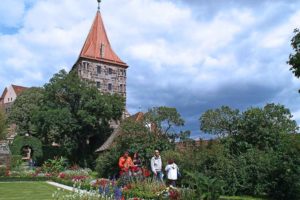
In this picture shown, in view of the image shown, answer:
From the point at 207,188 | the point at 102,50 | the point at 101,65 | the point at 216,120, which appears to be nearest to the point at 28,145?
the point at 101,65

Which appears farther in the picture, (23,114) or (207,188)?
(23,114)

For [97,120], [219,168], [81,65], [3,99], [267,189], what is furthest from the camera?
[3,99]

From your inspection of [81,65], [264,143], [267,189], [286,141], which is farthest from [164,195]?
[81,65]

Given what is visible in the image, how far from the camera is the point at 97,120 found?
43.9 meters

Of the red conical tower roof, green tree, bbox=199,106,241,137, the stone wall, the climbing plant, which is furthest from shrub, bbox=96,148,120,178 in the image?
the red conical tower roof

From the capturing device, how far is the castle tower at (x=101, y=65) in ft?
195

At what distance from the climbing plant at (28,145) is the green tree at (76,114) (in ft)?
5.64

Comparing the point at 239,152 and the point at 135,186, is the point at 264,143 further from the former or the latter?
the point at 135,186

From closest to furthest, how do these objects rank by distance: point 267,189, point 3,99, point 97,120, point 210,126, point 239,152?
point 267,189 → point 239,152 → point 210,126 → point 97,120 → point 3,99

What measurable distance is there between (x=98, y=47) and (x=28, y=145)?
2220 cm

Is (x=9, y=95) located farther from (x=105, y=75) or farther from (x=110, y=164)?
(x=110, y=164)

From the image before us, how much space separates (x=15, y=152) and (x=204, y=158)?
3227cm

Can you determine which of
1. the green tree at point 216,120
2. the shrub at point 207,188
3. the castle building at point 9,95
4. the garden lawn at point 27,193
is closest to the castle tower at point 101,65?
the castle building at point 9,95

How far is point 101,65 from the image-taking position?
6088 centimetres
